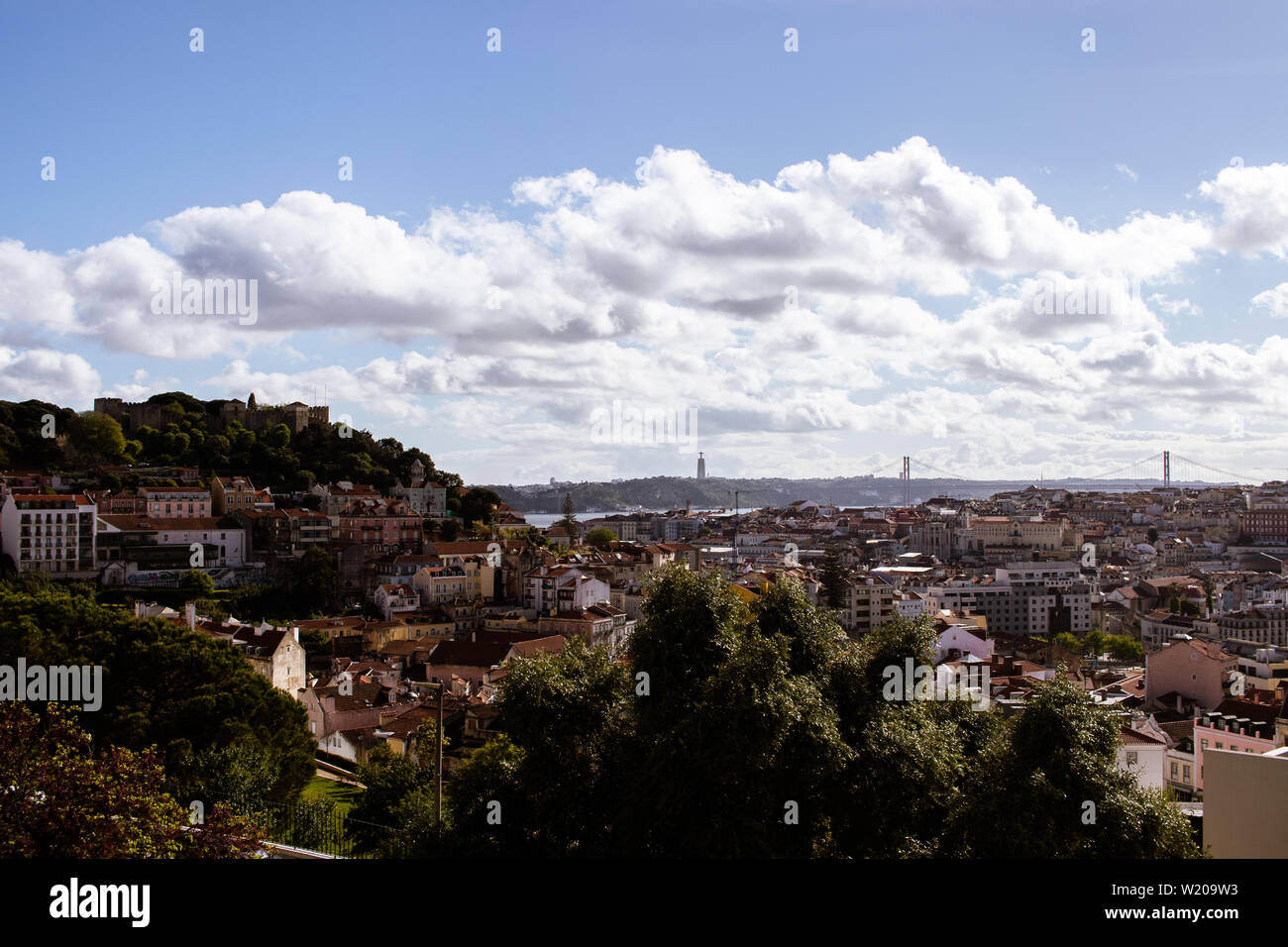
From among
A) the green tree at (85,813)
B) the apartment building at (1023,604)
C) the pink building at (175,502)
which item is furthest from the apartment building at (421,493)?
the green tree at (85,813)

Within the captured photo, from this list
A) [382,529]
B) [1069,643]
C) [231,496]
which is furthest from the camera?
[1069,643]

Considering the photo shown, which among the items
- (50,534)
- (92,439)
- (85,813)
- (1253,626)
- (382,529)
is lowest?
(1253,626)

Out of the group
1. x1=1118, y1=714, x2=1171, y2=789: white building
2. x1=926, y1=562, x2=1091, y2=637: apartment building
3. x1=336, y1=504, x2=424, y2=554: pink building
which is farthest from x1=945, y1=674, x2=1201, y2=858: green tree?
x1=926, y1=562, x2=1091, y2=637: apartment building

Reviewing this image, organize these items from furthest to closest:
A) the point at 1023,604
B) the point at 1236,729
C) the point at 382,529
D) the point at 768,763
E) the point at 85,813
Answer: the point at 1023,604, the point at 382,529, the point at 1236,729, the point at 768,763, the point at 85,813

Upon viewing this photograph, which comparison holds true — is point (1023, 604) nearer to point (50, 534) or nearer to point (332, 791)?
point (50, 534)

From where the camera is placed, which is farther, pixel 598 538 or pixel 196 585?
pixel 598 538

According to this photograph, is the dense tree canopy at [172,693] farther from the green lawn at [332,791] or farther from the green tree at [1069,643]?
the green tree at [1069,643]

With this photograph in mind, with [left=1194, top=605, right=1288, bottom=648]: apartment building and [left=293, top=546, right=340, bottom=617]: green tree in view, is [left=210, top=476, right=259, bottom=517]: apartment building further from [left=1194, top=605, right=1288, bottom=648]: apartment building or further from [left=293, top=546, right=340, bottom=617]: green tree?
[left=1194, top=605, right=1288, bottom=648]: apartment building

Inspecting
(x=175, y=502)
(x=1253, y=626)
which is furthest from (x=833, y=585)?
(x=175, y=502)
